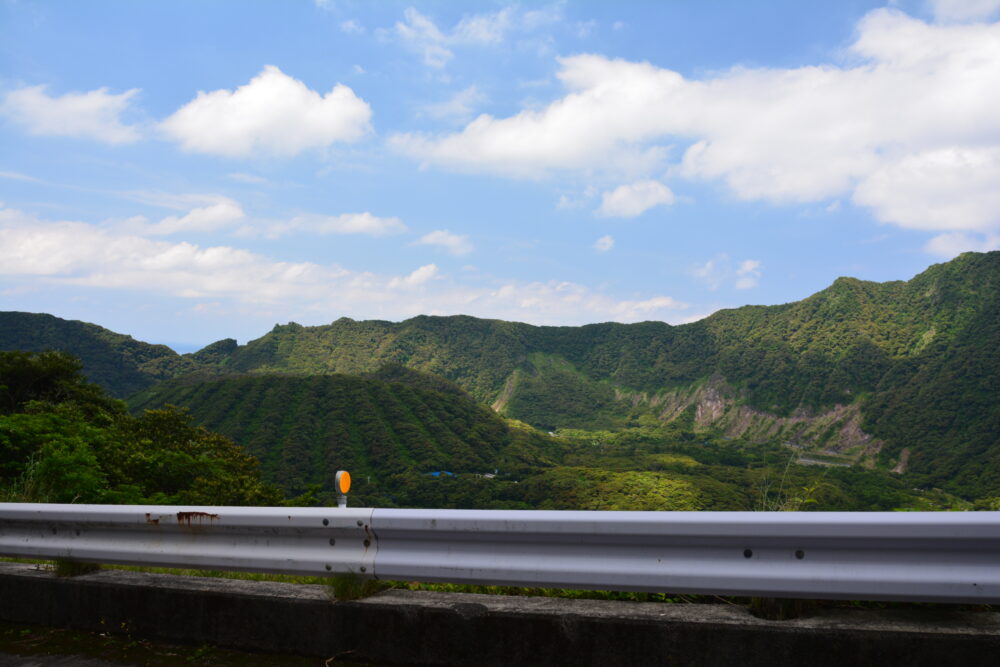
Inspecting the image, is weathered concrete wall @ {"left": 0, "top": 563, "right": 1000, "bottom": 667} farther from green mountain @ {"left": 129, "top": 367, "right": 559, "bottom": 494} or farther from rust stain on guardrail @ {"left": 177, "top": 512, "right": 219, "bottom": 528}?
green mountain @ {"left": 129, "top": 367, "right": 559, "bottom": 494}

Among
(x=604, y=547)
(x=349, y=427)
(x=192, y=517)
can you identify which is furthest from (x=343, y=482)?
(x=349, y=427)

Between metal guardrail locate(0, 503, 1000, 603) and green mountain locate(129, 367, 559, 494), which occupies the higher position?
metal guardrail locate(0, 503, 1000, 603)

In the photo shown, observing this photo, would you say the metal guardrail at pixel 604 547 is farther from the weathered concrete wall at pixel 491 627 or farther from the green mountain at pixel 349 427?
the green mountain at pixel 349 427

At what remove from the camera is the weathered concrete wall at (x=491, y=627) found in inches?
89.7

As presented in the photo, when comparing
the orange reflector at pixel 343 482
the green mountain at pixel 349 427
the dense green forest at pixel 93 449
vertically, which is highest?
the orange reflector at pixel 343 482

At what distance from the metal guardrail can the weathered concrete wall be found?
0.13 metres

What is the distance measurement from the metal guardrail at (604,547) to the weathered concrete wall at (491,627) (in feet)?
0.44

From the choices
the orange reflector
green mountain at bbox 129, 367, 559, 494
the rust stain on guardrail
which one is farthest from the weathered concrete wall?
green mountain at bbox 129, 367, 559, 494

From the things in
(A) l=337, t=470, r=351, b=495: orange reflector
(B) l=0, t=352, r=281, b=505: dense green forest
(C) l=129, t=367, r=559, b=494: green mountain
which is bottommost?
(C) l=129, t=367, r=559, b=494: green mountain

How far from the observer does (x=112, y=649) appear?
10.6ft

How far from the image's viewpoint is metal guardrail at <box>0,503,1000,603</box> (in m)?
2.18

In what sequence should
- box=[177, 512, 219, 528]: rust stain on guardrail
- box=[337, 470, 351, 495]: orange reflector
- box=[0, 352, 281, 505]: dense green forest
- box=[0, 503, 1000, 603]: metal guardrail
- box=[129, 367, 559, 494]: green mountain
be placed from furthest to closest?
box=[129, 367, 559, 494]: green mountain → box=[0, 352, 281, 505]: dense green forest → box=[177, 512, 219, 528]: rust stain on guardrail → box=[337, 470, 351, 495]: orange reflector → box=[0, 503, 1000, 603]: metal guardrail

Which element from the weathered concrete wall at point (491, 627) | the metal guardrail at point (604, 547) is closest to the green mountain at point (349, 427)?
the weathered concrete wall at point (491, 627)

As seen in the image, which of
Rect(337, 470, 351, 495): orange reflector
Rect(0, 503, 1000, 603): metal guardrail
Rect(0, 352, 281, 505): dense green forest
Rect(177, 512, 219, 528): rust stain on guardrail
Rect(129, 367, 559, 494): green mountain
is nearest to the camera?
Rect(0, 503, 1000, 603): metal guardrail
